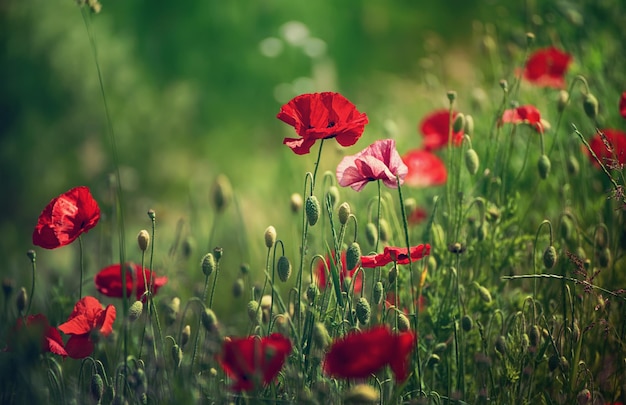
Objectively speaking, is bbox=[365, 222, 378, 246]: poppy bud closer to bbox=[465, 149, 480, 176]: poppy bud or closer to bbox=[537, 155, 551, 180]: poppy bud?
bbox=[465, 149, 480, 176]: poppy bud

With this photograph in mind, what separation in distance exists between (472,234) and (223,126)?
3896 millimetres

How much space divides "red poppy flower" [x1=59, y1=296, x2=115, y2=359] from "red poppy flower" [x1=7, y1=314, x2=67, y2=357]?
21mm

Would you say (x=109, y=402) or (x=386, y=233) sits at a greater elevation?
(x=386, y=233)

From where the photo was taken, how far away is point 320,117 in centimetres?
142

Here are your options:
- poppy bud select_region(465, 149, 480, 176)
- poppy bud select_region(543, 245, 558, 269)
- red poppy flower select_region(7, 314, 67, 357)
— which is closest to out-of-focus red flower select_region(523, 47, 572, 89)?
poppy bud select_region(465, 149, 480, 176)

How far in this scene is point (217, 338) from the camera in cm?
123

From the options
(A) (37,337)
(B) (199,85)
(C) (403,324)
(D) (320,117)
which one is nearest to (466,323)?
Answer: (C) (403,324)

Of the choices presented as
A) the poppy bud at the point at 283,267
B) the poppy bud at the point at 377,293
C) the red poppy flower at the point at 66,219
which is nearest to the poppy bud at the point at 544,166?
the poppy bud at the point at 377,293

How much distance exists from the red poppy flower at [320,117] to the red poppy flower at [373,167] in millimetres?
39

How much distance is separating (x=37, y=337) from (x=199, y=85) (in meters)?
4.52

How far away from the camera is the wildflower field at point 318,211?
53.9 inches

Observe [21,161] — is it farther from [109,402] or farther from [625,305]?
[625,305]

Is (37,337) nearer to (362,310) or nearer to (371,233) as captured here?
(362,310)

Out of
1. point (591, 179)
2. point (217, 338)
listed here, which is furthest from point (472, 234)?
point (217, 338)
